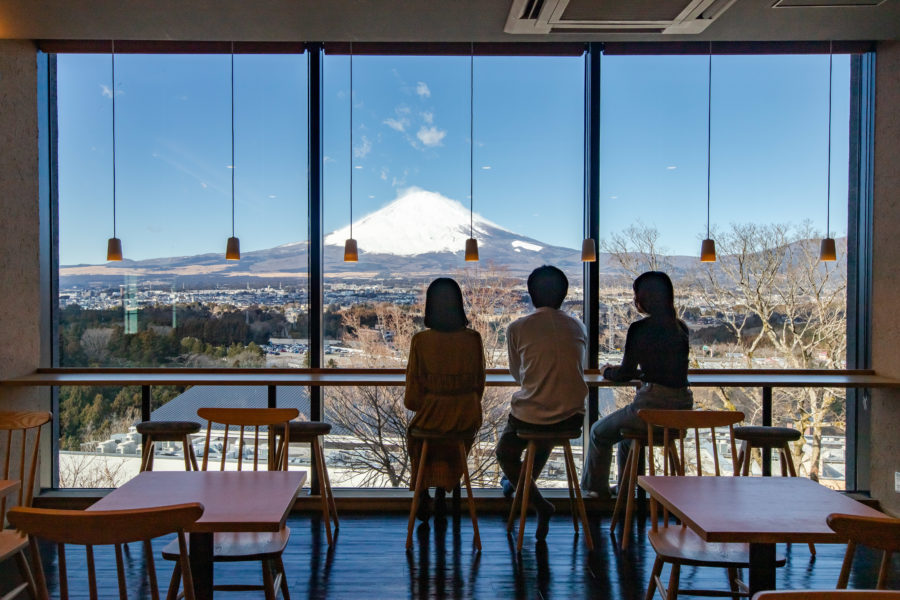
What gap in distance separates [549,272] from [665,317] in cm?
72

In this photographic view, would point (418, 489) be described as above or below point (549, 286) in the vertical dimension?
below

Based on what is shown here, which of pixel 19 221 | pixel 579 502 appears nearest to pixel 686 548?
pixel 579 502

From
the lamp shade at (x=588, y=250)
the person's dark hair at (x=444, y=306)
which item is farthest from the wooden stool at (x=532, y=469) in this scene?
the lamp shade at (x=588, y=250)

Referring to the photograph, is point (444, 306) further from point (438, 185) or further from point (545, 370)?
point (438, 185)

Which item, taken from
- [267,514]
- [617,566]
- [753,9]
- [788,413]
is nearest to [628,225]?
[753,9]

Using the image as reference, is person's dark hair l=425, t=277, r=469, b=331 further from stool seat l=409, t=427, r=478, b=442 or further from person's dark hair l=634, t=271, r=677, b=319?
person's dark hair l=634, t=271, r=677, b=319

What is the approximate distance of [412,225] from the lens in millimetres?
4309

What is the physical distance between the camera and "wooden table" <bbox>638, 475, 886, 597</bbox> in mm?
1644

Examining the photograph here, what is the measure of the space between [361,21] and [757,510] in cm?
340

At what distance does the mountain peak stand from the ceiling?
1.13m

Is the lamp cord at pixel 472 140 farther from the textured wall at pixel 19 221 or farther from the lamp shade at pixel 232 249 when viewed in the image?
the textured wall at pixel 19 221

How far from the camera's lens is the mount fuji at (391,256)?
4277 millimetres

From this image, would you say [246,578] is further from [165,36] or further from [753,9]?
[753,9]

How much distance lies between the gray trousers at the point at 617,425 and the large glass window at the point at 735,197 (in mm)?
794
